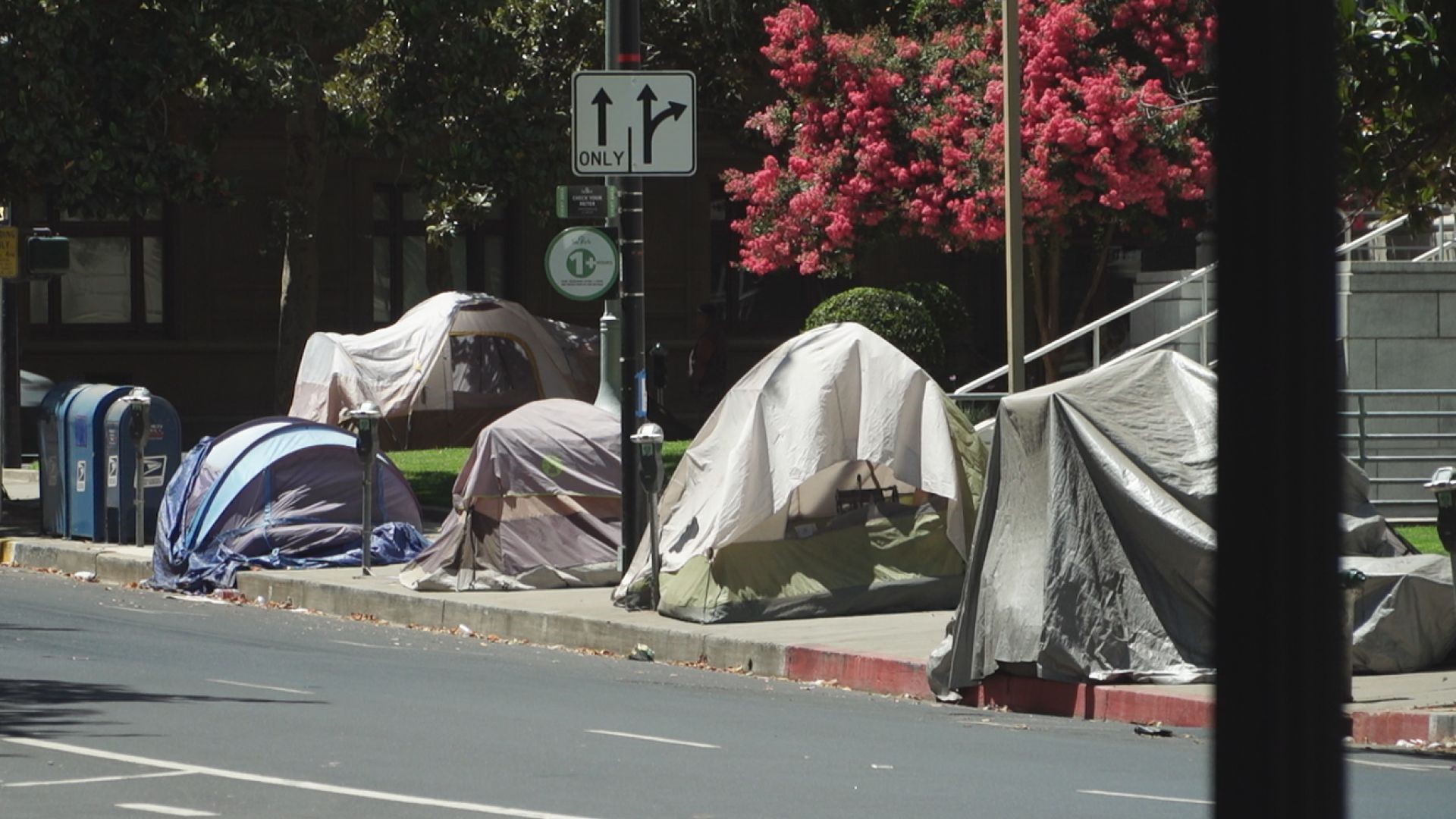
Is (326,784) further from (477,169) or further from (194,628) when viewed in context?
(477,169)

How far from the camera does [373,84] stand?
80.0 ft

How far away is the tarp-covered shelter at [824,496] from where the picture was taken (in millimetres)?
13219

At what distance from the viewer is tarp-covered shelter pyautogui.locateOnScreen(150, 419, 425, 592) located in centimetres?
1600

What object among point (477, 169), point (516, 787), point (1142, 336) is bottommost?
point (516, 787)

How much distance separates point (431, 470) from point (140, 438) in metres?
7.36

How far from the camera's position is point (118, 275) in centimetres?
3203

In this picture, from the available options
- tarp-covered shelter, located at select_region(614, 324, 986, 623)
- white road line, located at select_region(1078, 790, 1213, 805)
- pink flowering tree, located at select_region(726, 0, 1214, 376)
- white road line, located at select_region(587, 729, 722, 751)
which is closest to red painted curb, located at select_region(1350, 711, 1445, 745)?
white road line, located at select_region(1078, 790, 1213, 805)

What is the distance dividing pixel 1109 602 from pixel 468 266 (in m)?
23.5

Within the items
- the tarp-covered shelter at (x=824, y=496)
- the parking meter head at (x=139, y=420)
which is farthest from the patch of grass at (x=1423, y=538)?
the parking meter head at (x=139, y=420)

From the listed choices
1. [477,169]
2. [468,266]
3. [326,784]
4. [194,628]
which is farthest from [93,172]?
[468,266]

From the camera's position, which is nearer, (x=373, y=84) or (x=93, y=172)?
(x=93, y=172)

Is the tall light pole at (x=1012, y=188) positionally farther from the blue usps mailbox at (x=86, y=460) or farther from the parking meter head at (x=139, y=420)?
the blue usps mailbox at (x=86, y=460)

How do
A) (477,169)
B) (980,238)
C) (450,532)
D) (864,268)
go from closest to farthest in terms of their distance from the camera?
1. (450,532)
2. (477,169)
3. (980,238)
4. (864,268)

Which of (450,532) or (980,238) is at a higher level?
(980,238)
